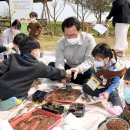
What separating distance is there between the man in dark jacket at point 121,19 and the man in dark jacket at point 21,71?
12.2 feet

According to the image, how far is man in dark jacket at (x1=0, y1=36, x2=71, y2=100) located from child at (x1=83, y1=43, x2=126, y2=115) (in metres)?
0.60

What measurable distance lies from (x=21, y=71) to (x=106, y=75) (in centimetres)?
101

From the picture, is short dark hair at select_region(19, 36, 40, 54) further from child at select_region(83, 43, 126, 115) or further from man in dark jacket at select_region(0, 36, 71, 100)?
child at select_region(83, 43, 126, 115)

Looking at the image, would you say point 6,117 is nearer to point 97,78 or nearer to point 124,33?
point 97,78

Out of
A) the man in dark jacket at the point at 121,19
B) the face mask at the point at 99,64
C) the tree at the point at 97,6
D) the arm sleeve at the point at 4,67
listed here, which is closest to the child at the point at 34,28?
the man in dark jacket at the point at 121,19

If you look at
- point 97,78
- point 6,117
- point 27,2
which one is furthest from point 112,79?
point 27,2

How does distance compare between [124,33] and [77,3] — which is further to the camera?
[77,3]

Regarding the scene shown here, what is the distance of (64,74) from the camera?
3.56m

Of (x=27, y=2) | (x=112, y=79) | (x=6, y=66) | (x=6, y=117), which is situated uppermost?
(x=27, y=2)

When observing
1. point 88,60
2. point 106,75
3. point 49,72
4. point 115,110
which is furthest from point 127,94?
point 88,60

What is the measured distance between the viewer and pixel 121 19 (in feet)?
21.4

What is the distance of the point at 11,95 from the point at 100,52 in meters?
1.12

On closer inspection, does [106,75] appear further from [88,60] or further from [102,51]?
[88,60]

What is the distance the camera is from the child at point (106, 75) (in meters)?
3.20
